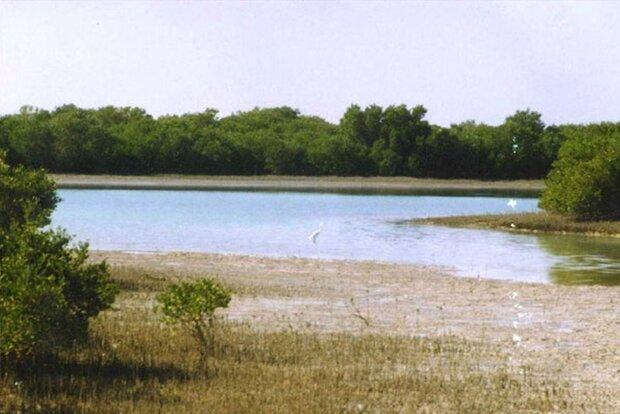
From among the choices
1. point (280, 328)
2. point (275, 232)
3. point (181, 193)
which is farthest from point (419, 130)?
point (280, 328)

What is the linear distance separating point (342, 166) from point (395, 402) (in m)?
95.5

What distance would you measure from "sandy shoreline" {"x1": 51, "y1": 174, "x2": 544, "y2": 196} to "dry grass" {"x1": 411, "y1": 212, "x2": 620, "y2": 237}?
4176cm

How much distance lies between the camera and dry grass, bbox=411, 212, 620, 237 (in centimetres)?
5028

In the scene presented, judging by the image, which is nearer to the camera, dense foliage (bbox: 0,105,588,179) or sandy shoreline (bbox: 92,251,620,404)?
sandy shoreline (bbox: 92,251,620,404)

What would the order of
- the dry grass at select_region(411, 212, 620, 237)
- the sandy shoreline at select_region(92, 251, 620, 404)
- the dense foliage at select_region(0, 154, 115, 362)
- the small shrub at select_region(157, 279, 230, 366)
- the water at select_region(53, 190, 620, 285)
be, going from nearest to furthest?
1. the dense foliage at select_region(0, 154, 115, 362)
2. the small shrub at select_region(157, 279, 230, 366)
3. the sandy shoreline at select_region(92, 251, 620, 404)
4. the water at select_region(53, 190, 620, 285)
5. the dry grass at select_region(411, 212, 620, 237)

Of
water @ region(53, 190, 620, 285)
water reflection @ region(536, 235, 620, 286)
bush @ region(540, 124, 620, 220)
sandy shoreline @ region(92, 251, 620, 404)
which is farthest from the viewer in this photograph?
bush @ region(540, 124, 620, 220)

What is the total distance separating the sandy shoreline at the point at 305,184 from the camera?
98.3 metres

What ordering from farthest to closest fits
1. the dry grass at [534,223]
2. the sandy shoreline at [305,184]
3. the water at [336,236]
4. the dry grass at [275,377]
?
1. the sandy shoreline at [305,184]
2. the dry grass at [534,223]
3. the water at [336,236]
4. the dry grass at [275,377]

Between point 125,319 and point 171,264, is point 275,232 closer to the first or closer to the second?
point 171,264

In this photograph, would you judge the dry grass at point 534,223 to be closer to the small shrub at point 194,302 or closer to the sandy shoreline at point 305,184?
the small shrub at point 194,302

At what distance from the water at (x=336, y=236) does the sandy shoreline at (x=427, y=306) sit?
347cm

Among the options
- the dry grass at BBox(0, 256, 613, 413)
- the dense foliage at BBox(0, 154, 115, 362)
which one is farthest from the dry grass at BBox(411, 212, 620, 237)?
the dense foliage at BBox(0, 154, 115, 362)

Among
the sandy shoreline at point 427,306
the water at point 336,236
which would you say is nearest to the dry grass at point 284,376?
the sandy shoreline at point 427,306

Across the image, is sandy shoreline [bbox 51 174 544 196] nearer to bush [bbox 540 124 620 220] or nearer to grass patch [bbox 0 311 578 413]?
bush [bbox 540 124 620 220]
